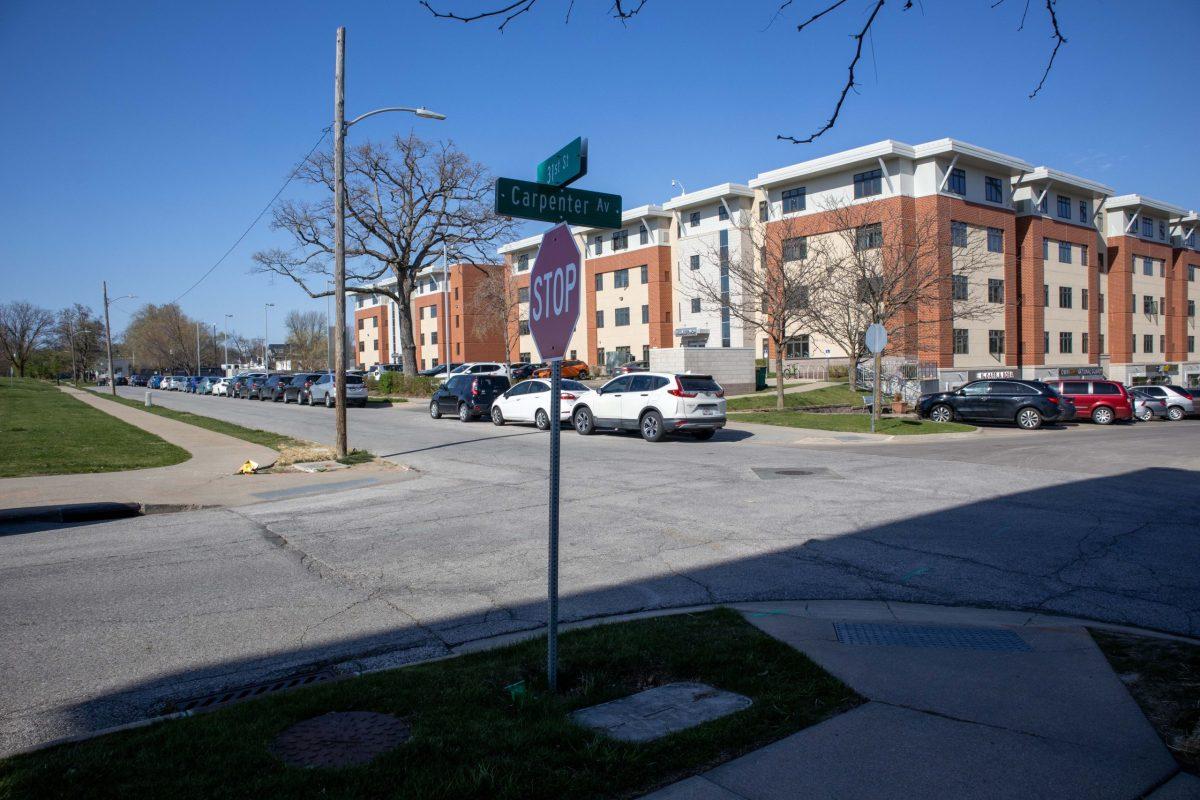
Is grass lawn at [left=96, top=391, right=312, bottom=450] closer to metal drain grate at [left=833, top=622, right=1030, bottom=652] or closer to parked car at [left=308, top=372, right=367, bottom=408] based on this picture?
parked car at [left=308, top=372, right=367, bottom=408]

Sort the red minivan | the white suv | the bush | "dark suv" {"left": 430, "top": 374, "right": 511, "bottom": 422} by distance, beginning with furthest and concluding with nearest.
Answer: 1. the bush
2. the red minivan
3. "dark suv" {"left": 430, "top": 374, "right": 511, "bottom": 422}
4. the white suv

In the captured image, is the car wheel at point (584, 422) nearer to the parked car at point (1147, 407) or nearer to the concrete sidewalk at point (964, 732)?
the concrete sidewalk at point (964, 732)

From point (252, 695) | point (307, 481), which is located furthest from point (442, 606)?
point (307, 481)

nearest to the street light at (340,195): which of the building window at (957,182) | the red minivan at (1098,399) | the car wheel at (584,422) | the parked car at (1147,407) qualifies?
the car wheel at (584,422)

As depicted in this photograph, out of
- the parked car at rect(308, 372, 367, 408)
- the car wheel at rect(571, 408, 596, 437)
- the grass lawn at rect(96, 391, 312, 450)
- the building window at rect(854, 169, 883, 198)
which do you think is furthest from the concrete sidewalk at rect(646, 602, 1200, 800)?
the building window at rect(854, 169, 883, 198)

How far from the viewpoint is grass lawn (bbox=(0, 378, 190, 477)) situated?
14922 millimetres

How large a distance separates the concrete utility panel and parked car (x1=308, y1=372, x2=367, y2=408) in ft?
118

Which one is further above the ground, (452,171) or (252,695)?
(452,171)

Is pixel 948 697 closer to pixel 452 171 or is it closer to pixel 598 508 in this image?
pixel 598 508

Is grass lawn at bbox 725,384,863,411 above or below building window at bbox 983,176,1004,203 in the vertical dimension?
below

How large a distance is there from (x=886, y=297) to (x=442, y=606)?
23960 millimetres

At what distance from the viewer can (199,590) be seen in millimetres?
6754

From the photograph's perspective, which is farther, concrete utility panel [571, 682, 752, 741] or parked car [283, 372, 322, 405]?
parked car [283, 372, 322, 405]

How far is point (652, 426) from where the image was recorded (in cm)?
1997
